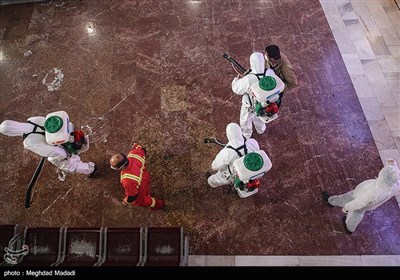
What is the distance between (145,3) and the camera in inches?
281

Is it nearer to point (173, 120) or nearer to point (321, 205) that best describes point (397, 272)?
point (321, 205)

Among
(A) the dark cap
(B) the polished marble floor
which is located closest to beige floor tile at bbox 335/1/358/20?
(B) the polished marble floor

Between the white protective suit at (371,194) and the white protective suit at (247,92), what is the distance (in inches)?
64.0

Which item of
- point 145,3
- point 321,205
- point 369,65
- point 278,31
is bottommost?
point 321,205

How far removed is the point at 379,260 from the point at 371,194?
1.32 meters

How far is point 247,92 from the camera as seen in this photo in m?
4.57

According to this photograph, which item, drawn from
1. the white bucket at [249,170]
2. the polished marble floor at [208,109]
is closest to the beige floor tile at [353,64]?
the polished marble floor at [208,109]

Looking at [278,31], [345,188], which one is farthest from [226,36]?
[345,188]

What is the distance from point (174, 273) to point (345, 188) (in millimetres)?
3149

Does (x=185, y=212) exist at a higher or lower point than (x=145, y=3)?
lower

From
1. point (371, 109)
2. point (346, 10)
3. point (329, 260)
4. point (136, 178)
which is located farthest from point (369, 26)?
point (136, 178)

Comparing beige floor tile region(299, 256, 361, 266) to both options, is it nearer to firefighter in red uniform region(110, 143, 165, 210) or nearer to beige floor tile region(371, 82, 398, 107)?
firefighter in red uniform region(110, 143, 165, 210)

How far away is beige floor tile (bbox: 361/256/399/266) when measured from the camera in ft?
14.7

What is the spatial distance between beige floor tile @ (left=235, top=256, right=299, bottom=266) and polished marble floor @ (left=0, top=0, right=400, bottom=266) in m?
0.01
